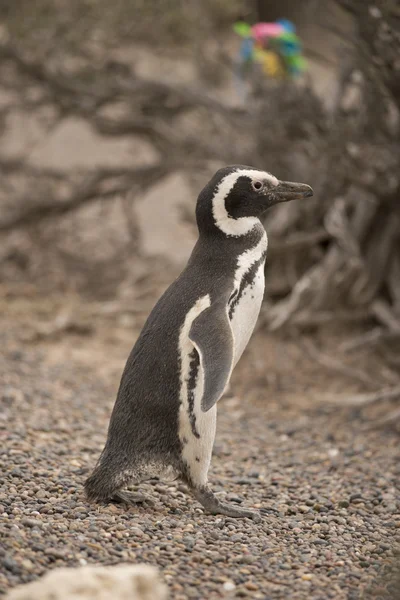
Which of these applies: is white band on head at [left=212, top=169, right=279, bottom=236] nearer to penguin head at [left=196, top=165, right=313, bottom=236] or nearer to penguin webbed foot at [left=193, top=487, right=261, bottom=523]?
penguin head at [left=196, top=165, right=313, bottom=236]

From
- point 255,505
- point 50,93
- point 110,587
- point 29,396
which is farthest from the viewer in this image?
point 50,93

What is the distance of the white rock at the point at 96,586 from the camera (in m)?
1.96

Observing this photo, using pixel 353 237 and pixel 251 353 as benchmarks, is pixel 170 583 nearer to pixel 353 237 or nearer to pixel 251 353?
Answer: pixel 251 353

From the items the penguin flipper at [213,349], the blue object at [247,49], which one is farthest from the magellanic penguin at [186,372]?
the blue object at [247,49]

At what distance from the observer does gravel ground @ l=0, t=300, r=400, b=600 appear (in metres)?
2.52

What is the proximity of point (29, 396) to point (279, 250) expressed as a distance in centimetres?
209

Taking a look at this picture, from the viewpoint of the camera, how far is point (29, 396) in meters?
4.67

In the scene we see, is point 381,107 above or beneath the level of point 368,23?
beneath

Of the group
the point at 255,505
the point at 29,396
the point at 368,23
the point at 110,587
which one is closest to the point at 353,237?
the point at 368,23

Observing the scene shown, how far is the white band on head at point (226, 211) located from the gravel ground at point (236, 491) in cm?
98

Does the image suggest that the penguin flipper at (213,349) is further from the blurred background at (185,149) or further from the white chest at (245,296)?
the blurred background at (185,149)

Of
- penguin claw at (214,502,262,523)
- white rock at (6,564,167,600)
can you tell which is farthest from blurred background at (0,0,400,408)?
white rock at (6,564,167,600)

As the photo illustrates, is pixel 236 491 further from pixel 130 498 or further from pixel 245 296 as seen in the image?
pixel 245 296

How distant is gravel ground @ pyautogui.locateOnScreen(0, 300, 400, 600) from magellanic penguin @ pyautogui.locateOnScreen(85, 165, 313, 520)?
0.13m
